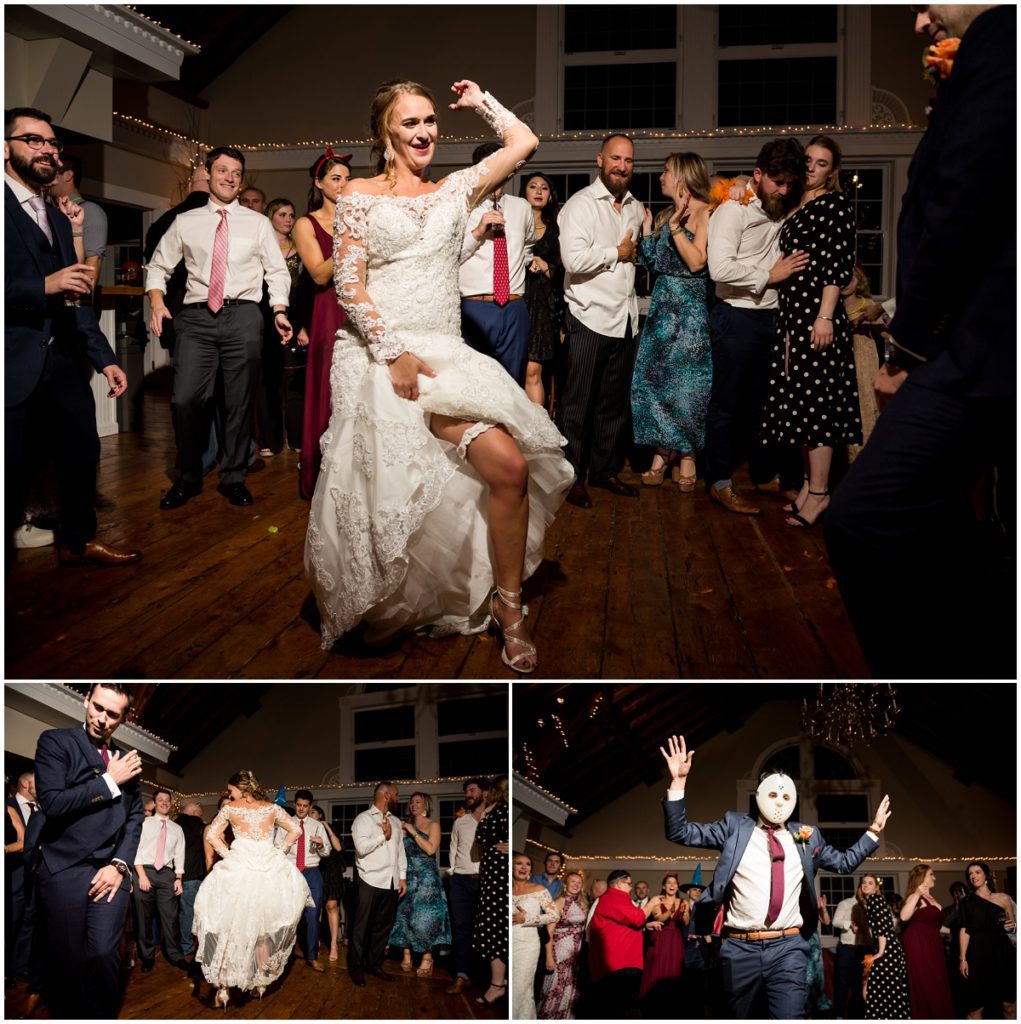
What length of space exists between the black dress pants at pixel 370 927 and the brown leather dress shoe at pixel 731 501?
2.47 meters

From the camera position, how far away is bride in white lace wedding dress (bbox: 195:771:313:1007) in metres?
2.58

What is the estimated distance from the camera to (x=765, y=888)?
2980mm

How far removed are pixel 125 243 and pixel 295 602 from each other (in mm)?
10025

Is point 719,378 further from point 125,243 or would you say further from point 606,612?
point 125,243

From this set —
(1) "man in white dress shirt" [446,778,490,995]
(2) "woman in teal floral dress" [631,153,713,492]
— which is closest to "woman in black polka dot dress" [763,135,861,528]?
(2) "woman in teal floral dress" [631,153,713,492]

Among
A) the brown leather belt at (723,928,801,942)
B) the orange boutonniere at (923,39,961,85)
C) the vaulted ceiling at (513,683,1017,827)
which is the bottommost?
the brown leather belt at (723,928,801,942)

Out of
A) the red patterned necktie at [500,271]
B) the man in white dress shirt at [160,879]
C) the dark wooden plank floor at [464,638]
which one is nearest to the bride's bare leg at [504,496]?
the dark wooden plank floor at [464,638]

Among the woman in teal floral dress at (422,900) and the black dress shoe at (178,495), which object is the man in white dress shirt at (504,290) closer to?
the black dress shoe at (178,495)

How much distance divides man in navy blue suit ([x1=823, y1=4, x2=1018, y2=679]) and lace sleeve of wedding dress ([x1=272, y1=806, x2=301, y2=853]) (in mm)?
1433

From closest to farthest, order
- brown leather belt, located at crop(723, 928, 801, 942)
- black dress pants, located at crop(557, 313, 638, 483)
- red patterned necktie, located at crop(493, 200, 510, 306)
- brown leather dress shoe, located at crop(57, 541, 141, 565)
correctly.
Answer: brown leather belt, located at crop(723, 928, 801, 942)
brown leather dress shoe, located at crop(57, 541, 141, 565)
red patterned necktie, located at crop(493, 200, 510, 306)
black dress pants, located at crop(557, 313, 638, 483)

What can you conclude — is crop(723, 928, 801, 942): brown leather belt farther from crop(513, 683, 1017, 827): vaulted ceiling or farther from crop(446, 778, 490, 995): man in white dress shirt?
crop(446, 778, 490, 995): man in white dress shirt

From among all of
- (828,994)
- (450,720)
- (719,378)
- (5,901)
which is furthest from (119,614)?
(719,378)

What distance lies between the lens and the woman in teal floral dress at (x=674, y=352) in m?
4.77

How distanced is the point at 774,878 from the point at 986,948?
1.97ft
